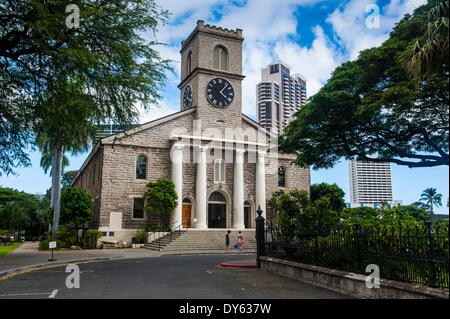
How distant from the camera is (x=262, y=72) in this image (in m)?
128

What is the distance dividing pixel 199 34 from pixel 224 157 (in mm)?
12468

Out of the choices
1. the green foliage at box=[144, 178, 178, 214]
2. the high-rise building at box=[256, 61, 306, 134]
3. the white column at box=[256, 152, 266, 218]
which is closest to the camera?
the green foliage at box=[144, 178, 178, 214]

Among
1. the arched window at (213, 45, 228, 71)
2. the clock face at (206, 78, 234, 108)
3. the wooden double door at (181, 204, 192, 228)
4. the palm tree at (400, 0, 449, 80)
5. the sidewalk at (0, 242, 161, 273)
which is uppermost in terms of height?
the arched window at (213, 45, 228, 71)

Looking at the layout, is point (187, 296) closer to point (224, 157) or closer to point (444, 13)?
point (444, 13)

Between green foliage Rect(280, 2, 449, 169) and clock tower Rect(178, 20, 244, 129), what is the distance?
68.7 feet

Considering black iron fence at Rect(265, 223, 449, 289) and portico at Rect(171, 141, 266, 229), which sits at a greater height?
portico at Rect(171, 141, 266, 229)

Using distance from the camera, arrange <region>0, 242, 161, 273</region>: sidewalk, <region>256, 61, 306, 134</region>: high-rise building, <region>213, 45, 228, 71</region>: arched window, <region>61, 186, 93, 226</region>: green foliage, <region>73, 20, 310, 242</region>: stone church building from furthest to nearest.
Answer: <region>256, 61, 306, 134</region>: high-rise building, <region>213, 45, 228, 71</region>: arched window, <region>73, 20, 310, 242</region>: stone church building, <region>61, 186, 93, 226</region>: green foliage, <region>0, 242, 161, 273</region>: sidewalk

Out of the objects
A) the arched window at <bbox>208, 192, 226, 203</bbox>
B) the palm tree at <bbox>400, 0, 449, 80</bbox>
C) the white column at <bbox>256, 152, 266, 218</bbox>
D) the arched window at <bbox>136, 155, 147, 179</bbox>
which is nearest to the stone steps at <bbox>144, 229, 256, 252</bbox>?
the arched window at <bbox>208, 192, 226, 203</bbox>

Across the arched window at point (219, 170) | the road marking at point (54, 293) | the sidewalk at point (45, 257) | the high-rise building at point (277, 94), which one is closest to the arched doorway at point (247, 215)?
the arched window at point (219, 170)

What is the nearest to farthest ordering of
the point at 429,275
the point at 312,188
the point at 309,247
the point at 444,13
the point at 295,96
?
the point at 444,13 < the point at 429,275 < the point at 309,247 < the point at 312,188 < the point at 295,96

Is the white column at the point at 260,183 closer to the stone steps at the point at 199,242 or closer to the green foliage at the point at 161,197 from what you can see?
the stone steps at the point at 199,242

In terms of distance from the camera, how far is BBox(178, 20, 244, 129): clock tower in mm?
37750

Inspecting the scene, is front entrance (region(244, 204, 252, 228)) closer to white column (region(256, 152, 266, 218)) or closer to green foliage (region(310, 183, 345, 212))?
white column (region(256, 152, 266, 218))

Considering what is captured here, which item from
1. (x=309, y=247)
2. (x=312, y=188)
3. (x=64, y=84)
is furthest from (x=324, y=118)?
(x=312, y=188)
